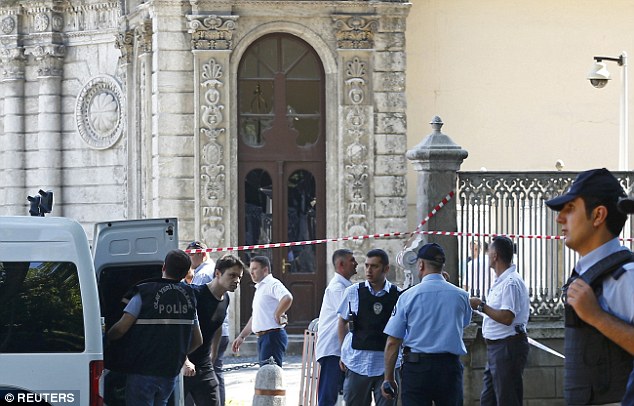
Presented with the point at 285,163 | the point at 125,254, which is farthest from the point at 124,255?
the point at 285,163

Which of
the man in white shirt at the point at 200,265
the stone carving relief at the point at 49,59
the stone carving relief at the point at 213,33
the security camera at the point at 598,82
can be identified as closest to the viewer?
the man in white shirt at the point at 200,265

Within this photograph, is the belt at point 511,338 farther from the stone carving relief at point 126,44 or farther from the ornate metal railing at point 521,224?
the stone carving relief at point 126,44

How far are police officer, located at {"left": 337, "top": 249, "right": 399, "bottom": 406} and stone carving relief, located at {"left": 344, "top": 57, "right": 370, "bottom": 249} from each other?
9.80m

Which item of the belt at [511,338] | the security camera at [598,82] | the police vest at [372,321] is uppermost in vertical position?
the security camera at [598,82]

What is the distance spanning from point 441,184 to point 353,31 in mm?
7159

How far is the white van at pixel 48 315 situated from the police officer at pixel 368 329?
3.18 meters

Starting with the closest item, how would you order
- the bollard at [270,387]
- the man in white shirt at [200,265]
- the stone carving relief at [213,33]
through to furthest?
the bollard at [270,387], the man in white shirt at [200,265], the stone carving relief at [213,33]

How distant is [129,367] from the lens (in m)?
10.8

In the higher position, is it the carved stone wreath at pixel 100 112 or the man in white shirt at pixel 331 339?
the carved stone wreath at pixel 100 112

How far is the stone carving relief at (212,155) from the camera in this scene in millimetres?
21891

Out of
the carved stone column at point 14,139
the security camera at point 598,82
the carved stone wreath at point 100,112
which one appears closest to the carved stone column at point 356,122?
the security camera at point 598,82

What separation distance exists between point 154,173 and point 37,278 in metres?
13.0

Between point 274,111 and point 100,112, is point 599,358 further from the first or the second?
point 100,112

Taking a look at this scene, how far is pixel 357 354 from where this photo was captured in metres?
12.4
